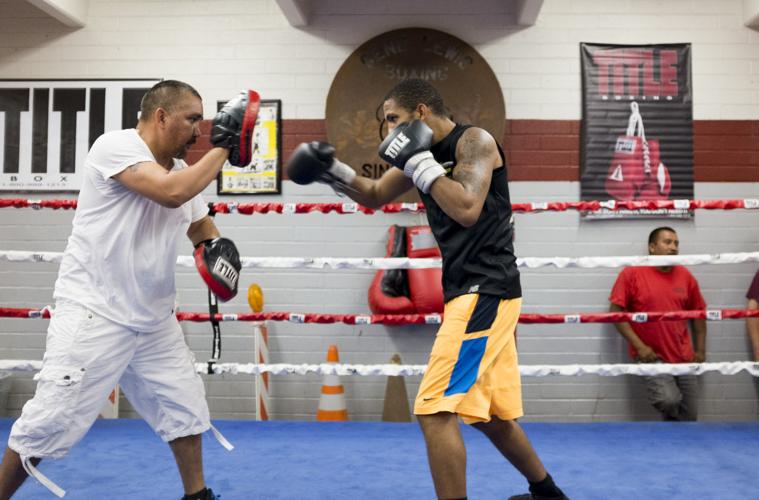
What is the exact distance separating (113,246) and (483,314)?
0.99 m

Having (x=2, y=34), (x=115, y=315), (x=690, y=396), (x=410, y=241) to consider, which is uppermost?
(x=2, y=34)

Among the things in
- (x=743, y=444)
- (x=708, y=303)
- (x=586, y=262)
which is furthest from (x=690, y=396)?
(x=586, y=262)

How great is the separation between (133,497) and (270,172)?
2.35 m

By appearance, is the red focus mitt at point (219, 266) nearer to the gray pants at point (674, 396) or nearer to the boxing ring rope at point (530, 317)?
the boxing ring rope at point (530, 317)

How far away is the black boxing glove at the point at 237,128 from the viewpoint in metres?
1.67

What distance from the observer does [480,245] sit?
1.76 meters

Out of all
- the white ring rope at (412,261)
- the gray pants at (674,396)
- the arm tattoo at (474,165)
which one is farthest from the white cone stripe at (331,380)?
the arm tattoo at (474,165)

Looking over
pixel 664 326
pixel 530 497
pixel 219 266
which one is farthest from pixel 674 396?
pixel 219 266

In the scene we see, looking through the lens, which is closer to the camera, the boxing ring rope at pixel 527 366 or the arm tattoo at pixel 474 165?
the arm tattoo at pixel 474 165

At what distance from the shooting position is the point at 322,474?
225 cm

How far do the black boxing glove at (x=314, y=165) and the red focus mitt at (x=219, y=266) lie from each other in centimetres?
28

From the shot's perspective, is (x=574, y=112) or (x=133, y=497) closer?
(x=133, y=497)

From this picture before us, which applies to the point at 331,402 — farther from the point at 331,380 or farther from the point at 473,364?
the point at 473,364

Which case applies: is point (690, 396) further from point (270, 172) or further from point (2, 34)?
point (2, 34)
